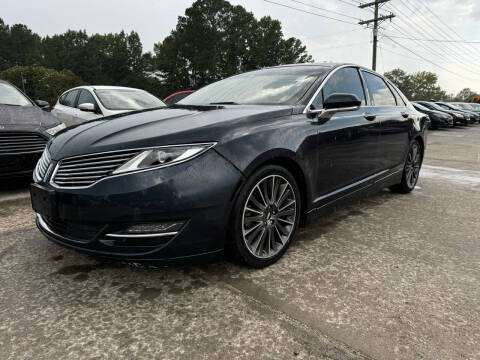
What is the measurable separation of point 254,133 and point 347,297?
3.71 feet

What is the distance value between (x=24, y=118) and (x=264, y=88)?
3225 mm

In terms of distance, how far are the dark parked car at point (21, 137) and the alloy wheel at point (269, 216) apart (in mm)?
3186

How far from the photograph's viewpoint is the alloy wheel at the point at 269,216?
2280mm

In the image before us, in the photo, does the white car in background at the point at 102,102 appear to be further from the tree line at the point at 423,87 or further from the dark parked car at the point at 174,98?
the tree line at the point at 423,87

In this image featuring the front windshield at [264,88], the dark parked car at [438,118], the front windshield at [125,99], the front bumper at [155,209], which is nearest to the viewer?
the front bumper at [155,209]

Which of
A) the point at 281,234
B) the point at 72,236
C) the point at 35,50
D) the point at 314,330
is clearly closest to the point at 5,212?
the point at 72,236

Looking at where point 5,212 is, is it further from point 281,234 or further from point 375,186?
point 375,186

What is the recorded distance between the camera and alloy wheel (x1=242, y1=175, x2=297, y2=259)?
228 centimetres

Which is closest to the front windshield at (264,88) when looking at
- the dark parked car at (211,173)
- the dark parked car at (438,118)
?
the dark parked car at (211,173)

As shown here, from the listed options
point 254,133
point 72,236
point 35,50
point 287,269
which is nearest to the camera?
point 72,236

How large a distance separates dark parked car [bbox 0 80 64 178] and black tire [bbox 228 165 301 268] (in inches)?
126

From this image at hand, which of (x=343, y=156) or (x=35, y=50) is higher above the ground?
(x=35, y=50)

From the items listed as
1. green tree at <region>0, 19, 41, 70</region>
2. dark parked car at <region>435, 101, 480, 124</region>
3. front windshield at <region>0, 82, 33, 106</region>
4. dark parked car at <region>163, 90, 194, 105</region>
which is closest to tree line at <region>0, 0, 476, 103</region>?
green tree at <region>0, 19, 41, 70</region>

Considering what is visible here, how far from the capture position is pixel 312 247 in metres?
2.81
